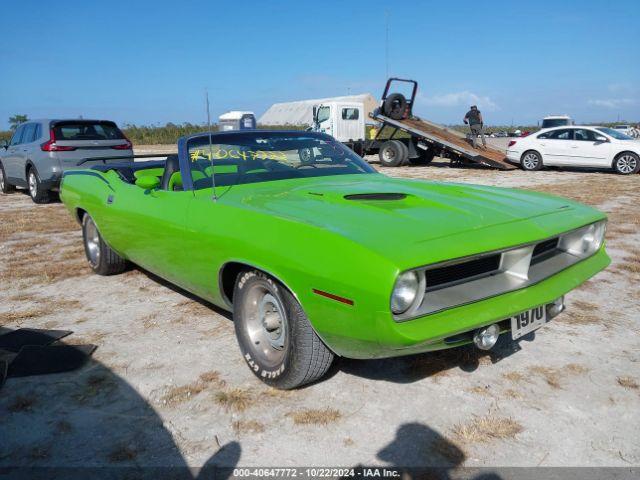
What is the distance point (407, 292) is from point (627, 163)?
1349 cm

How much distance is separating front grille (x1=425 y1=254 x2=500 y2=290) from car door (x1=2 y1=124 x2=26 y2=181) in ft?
33.1

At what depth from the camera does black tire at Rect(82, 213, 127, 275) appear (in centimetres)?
468

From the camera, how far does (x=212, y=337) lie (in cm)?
335

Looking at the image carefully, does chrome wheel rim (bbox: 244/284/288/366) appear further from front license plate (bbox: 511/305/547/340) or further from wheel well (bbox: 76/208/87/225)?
wheel well (bbox: 76/208/87/225)

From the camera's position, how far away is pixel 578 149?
13586 mm

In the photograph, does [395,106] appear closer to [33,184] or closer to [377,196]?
[33,184]

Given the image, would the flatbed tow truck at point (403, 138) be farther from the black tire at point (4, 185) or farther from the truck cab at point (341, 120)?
the black tire at point (4, 185)

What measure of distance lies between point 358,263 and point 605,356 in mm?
1865

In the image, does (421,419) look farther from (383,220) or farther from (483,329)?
(383,220)

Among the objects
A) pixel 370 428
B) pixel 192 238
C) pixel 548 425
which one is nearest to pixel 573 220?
pixel 548 425

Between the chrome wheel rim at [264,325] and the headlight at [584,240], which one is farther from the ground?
the headlight at [584,240]

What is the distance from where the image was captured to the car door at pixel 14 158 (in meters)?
10.1

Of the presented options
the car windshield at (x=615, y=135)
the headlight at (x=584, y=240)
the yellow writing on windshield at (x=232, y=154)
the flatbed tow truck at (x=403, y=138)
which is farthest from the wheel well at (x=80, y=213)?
the car windshield at (x=615, y=135)

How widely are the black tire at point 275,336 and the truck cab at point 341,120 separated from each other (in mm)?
14601
